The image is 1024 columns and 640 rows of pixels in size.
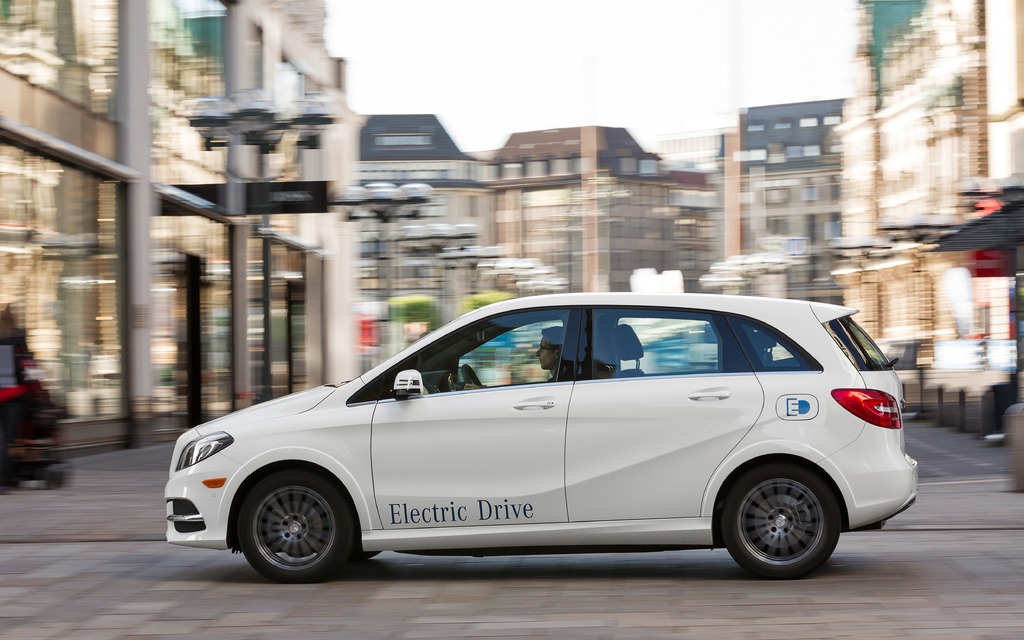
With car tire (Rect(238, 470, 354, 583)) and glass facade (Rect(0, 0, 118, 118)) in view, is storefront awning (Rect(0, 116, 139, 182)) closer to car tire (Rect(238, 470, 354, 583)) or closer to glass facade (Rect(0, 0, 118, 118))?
glass facade (Rect(0, 0, 118, 118))

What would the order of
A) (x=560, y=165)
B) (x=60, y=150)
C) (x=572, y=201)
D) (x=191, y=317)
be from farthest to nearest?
(x=560, y=165), (x=572, y=201), (x=191, y=317), (x=60, y=150)

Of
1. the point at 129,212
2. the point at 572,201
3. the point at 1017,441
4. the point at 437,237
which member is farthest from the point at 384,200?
the point at 572,201

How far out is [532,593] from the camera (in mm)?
7262

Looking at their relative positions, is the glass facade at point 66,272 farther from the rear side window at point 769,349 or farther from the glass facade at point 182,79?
the rear side window at point 769,349

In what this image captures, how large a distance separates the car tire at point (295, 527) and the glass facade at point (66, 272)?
35.3ft

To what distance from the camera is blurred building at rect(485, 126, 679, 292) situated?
133 metres

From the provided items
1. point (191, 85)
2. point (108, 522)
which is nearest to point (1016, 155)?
point (191, 85)

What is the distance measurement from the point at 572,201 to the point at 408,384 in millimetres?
118892

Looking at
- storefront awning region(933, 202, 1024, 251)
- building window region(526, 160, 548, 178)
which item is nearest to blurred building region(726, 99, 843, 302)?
building window region(526, 160, 548, 178)

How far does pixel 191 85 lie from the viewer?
1032 inches

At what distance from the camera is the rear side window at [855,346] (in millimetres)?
7586

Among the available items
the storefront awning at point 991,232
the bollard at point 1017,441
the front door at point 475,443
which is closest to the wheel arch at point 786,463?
the front door at point 475,443

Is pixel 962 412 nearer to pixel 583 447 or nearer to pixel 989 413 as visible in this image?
pixel 989 413

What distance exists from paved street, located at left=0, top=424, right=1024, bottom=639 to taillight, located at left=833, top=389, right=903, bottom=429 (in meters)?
0.86
